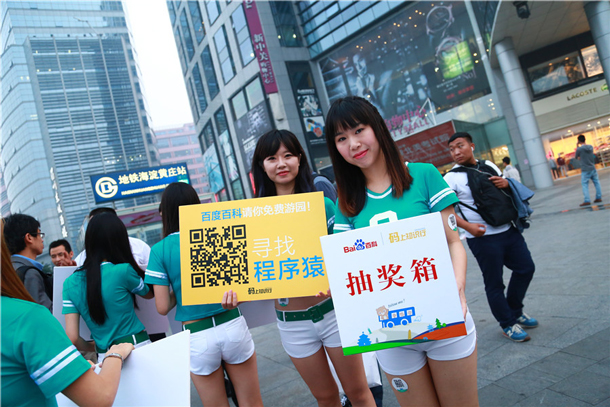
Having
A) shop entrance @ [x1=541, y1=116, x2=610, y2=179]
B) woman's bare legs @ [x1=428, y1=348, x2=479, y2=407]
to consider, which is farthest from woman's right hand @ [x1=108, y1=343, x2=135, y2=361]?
shop entrance @ [x1=541, y1=116, x2=610, y2=179]

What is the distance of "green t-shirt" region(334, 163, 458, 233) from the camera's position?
175cm

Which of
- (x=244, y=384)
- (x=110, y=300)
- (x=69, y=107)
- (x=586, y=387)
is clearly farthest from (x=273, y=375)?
(x=69, y=107)

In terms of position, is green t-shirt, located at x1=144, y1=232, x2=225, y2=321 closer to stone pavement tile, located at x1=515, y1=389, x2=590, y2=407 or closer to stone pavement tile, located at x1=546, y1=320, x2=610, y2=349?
stone pavement tile, located at x1=515, y1=389, x2=590, y2=407

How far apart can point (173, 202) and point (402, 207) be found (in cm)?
159

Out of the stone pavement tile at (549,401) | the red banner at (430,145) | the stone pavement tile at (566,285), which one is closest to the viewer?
the stone pavement tile at (549,401)

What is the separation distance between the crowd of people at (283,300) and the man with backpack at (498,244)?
12 millimetres

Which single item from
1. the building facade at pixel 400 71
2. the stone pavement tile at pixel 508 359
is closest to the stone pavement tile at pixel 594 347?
the stone pavement tile at pixel 508 359

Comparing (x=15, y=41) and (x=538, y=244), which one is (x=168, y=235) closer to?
(x=538, y=244)

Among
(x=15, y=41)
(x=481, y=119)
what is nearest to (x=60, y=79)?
(x=15, y=41)

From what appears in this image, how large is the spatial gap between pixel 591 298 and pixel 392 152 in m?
3.41

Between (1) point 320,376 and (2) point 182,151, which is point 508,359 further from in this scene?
(2) point 182,151

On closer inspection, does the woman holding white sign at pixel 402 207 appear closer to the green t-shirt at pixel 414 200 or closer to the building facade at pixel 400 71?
the green t-shirt at pixel 414 200

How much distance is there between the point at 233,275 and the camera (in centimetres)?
218

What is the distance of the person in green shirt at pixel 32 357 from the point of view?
111 centimetres
